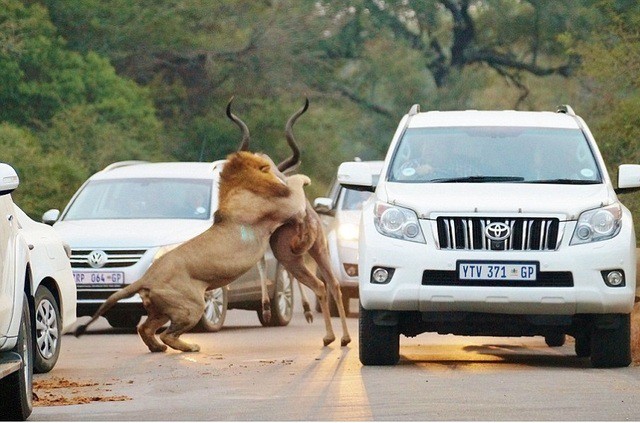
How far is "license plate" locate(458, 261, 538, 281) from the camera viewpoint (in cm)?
1308

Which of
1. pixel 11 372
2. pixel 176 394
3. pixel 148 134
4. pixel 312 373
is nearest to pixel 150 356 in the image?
pixel 312 373

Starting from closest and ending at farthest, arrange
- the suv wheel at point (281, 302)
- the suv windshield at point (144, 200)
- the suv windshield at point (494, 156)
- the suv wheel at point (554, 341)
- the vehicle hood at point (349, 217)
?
the suv windshield at point (494, 156) < the suv wheel at point (554, 341) < the suv windshield at point (144, 200) < the suv wheel at point (281, 302) < the vehicle hood at point (349, 217)

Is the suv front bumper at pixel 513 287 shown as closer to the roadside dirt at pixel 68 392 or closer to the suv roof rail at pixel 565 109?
the roadside dirt at pixel 68 392

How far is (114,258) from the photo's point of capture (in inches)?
714

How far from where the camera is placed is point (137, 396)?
11.7 m

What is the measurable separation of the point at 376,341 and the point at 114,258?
5.18 meters

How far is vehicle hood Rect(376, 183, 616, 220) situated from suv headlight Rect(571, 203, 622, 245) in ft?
0.17

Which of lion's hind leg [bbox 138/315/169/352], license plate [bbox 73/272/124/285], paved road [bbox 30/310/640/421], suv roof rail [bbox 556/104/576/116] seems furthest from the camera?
license plate [bbox 73/272/124/285]

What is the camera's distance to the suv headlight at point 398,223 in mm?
13245

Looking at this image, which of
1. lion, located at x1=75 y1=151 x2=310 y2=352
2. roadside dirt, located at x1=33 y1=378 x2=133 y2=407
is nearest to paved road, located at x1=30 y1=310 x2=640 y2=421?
roadside dirt, located at x1=33 y1=378 x2=133 y2=407

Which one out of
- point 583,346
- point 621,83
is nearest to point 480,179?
point 583,346

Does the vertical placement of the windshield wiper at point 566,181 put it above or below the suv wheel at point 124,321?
above

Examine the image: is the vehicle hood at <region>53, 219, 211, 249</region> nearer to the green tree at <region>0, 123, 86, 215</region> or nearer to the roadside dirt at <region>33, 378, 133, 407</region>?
the roadside dirt at <region>33, 378, 133, 407</region>

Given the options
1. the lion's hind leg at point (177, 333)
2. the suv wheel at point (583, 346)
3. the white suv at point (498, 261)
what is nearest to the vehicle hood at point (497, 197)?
the white suv at point (498, 261)
